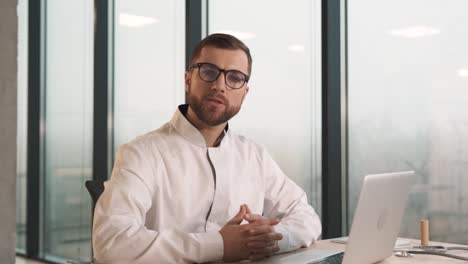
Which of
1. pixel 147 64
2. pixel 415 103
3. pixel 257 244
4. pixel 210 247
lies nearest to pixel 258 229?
pixel 257 244

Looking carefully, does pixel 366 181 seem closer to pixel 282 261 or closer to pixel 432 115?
pixel 282 261

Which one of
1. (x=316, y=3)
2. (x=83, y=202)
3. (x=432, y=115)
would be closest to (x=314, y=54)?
(x=316, y=3)

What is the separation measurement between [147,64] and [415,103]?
2.36 m

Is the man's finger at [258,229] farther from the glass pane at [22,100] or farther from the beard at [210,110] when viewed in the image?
the glass pane at [22,100]

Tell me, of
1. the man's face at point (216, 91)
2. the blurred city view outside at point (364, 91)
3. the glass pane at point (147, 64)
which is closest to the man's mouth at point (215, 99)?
the man's face at point (216, 91)

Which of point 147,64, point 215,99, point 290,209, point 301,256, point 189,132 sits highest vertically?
point 147,64

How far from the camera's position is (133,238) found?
66.6 inches

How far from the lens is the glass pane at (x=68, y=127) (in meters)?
5.50

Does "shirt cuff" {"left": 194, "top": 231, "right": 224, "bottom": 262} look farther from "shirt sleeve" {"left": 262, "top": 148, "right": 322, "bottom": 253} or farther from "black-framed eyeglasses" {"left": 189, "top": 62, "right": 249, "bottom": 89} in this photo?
"black-framed eyeglasses" {"left": 189, "top": 62, "right": 249, "bottom": 89}

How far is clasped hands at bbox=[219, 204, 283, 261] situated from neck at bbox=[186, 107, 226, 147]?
0.39 metres

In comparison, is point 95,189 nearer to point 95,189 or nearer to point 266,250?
point 95,189
